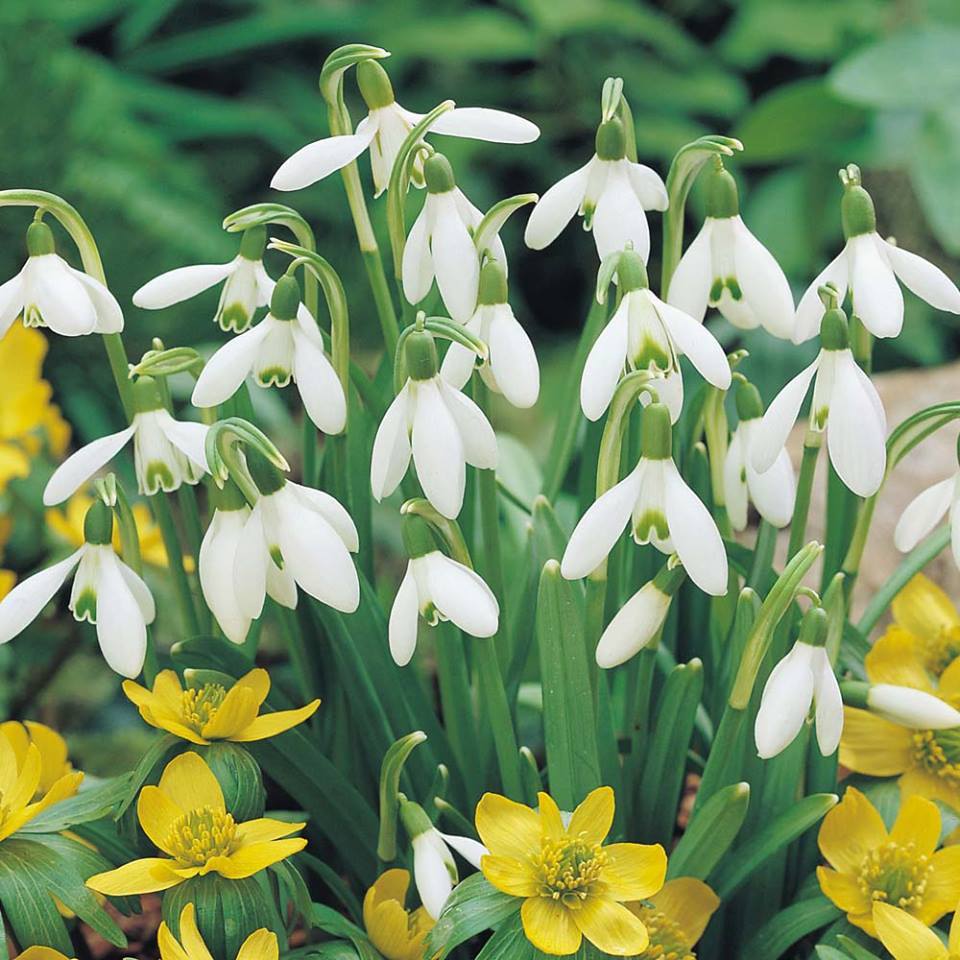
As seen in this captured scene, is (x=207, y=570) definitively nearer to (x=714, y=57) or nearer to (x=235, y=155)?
(x=235, y=155)

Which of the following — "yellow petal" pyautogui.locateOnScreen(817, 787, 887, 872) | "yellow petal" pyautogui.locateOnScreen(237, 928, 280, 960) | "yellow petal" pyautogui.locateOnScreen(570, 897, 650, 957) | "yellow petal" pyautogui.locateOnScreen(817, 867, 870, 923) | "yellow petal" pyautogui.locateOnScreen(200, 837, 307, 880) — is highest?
"yellow petal" pyautogui.locateOnScreen(200, 837, 307, 880)

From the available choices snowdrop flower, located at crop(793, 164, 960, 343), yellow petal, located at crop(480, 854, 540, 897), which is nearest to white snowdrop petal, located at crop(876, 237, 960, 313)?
snowdrop flower, located at crop(793, 164, 960, 343)

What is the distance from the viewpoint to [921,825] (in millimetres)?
835

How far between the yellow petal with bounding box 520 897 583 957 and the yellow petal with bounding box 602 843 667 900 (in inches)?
1.5

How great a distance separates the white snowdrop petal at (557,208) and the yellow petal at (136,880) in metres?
0.45

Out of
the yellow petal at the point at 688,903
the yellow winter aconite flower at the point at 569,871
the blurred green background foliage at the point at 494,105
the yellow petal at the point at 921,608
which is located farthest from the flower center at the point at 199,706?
the blurred green background foliage at the point at 494,105

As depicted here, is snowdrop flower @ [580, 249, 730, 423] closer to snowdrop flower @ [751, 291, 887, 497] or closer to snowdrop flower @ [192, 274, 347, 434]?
snowdrop flower @ [751, 291, 887, 497]

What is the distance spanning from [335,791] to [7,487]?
0.87 metres

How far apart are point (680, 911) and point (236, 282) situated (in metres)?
0.52

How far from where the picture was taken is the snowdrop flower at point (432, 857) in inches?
30.4

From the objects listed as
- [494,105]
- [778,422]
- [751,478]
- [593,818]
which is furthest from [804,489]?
[494,105]

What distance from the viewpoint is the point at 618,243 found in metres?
0.80

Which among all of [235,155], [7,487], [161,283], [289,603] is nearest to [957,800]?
[289,603]

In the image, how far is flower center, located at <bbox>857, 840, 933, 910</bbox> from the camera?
825 mm
